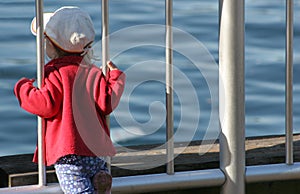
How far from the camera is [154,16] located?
10.4 metres

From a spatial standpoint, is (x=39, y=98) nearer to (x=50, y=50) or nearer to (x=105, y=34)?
(x=50, y=50)

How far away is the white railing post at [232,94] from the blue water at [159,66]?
0.10 m

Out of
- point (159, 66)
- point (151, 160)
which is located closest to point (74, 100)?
point (151, 160)

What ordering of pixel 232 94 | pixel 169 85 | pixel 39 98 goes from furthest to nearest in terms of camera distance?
1. pixel 232 94
2. pixel 169 85
3. pixel 39 98

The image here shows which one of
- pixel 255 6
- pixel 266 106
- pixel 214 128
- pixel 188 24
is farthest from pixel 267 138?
pixel 255 6

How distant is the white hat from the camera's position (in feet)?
12.0

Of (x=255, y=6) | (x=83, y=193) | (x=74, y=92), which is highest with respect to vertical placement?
(x=255, y=6)

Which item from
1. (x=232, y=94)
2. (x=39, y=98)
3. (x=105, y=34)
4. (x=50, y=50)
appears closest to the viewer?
(x=39, y=98)

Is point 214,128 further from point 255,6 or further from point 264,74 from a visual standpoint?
point 255,6

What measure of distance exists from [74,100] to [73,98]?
10 mm

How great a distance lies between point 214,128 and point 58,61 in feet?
2.45

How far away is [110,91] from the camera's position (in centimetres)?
367

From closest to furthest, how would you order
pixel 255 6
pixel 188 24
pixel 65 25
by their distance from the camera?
1. pixel 65 25
2. pixel 188 24
3. pixel 255 6

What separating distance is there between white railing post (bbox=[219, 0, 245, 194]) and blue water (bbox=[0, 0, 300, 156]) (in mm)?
102
